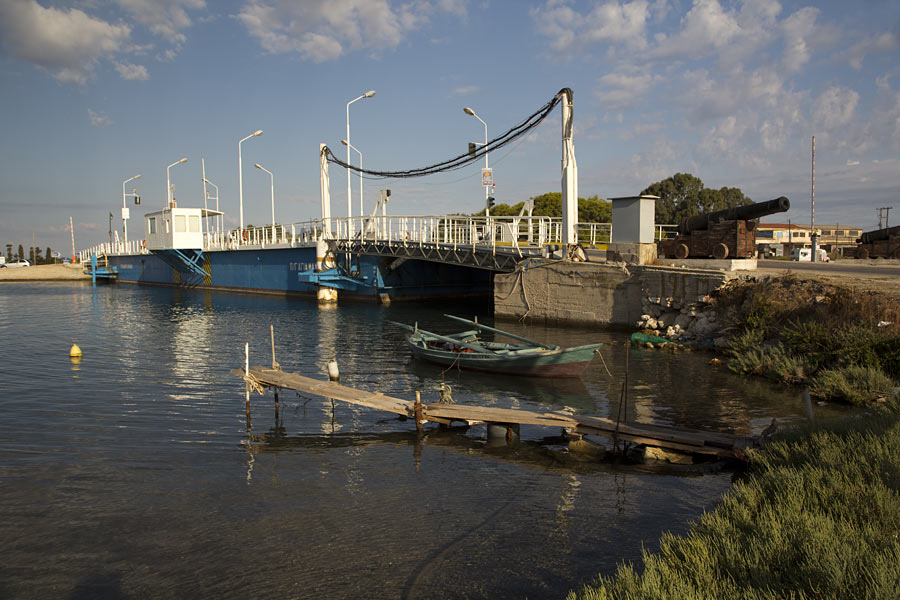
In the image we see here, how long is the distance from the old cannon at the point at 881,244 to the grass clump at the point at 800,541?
3055cm

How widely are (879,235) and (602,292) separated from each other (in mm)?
19241

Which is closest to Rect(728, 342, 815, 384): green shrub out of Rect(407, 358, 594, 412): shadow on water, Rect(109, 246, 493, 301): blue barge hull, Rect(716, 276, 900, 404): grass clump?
Rect(716, 276, 900, 404): grass clump

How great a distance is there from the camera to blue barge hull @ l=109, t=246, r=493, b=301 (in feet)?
141

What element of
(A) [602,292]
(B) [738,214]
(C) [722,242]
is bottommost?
(A) [602,292]

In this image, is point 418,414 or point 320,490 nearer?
point 320,490

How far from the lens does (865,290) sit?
18.4 meters

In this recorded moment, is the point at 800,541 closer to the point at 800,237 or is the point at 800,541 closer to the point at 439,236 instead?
the point at 439,236

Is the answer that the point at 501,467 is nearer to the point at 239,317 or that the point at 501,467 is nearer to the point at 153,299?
the point at 239,317

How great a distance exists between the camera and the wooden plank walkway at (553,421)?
10.2 meters

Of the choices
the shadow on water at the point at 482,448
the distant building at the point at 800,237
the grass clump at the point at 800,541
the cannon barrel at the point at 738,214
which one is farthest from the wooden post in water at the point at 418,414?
the distant building at the point at 800,237

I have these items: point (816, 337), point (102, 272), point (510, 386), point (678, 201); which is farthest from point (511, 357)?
point (102, 272)

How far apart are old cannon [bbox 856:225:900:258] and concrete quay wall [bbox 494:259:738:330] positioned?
52.5ft

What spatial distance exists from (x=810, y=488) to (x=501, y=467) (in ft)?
16.5

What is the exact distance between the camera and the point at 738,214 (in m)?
25.2
